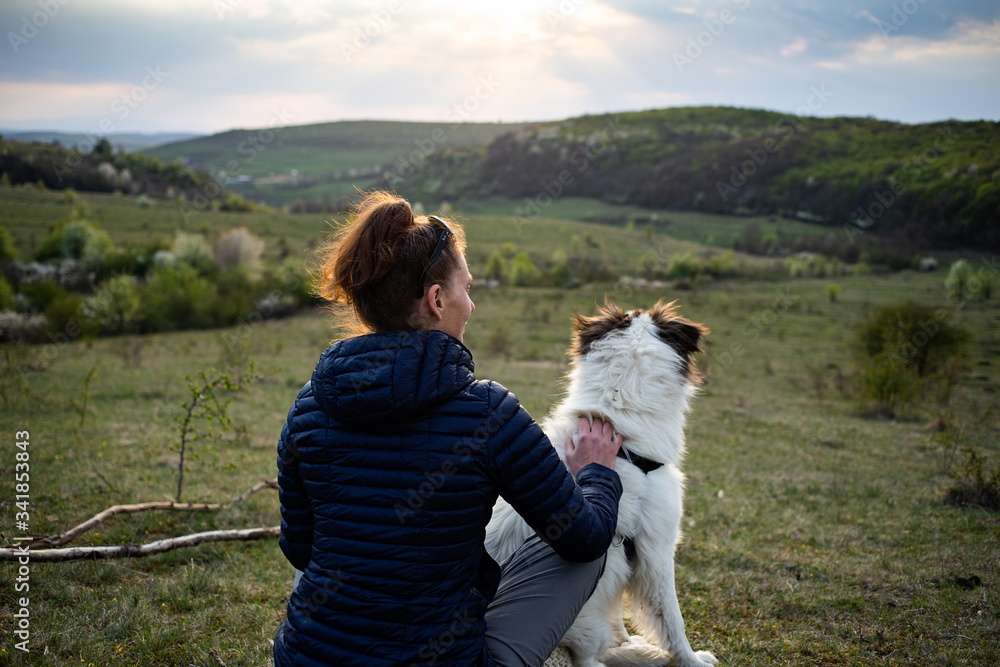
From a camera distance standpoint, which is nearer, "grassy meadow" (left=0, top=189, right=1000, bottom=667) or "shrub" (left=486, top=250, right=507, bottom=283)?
"grassy meadow" (left=0, top=189, right=1000, bottom=667)

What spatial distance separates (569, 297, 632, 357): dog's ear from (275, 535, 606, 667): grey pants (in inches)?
48.5

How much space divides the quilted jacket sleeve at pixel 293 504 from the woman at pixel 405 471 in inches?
0.5

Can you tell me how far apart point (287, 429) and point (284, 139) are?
181 metres

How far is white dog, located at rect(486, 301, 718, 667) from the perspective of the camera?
9.35 ft

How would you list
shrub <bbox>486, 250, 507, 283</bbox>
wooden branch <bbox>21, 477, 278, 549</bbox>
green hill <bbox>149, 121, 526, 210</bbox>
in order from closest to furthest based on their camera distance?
wooden branch <bbox>21, 477, 278, 549</bbox> → shrub <bbox>486, 250, 507, 283</bbox> → green hill <bbox>149, 121, 526, 210</bbox>

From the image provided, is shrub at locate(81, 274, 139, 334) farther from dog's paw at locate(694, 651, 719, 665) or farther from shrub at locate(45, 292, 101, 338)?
dog's paw at locate(694, 651, 719, 665)

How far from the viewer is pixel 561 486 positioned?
1834 millimetres

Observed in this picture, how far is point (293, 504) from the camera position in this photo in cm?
211

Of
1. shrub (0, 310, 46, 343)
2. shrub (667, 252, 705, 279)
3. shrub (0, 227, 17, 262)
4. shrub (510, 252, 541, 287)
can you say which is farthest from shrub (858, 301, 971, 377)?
shrub (0, 227, 17, 262)

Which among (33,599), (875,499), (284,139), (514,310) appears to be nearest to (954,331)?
(875,499)

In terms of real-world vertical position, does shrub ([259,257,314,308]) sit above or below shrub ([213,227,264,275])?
below

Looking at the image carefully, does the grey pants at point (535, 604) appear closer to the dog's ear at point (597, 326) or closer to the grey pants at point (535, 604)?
the grey pants at point (535, 604)

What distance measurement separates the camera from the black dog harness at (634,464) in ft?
9.50

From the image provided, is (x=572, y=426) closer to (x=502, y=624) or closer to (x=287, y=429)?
(x=502, y=624)
